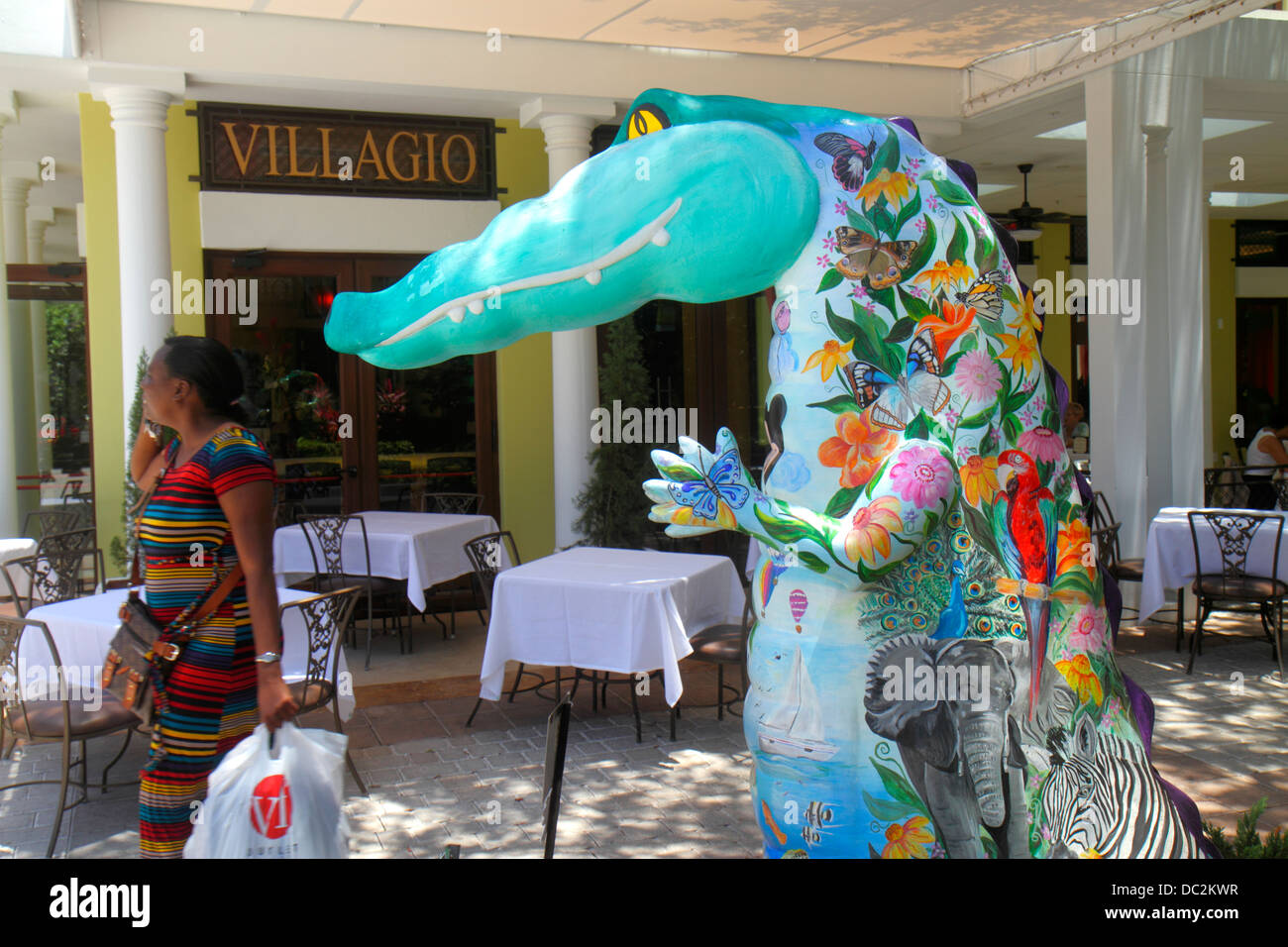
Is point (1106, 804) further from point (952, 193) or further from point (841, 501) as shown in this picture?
point (952, 193)

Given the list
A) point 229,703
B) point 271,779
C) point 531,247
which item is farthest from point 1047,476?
point 229,703

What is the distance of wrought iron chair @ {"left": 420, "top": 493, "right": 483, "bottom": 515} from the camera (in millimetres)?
8914

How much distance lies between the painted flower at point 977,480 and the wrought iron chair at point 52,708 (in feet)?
11.5

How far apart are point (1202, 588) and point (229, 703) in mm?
6281

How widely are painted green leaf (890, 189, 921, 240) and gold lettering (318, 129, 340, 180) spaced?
7566 mm

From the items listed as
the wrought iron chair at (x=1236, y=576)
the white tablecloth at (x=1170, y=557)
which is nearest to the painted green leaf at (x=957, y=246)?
the wrought iron chair at (x=1236, y=576)

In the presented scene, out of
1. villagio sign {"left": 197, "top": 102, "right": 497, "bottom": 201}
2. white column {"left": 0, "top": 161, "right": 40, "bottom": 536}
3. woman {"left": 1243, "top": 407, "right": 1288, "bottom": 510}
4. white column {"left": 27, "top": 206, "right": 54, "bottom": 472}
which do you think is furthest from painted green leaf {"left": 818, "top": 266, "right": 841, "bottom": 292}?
white column {"left": 27, "top": 206, "right": 54, "bottom": 472}

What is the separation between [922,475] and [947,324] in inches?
12.6

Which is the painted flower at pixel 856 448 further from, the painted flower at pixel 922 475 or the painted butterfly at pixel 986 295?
the painted butterfly at pixel 986 295

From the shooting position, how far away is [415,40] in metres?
7.49

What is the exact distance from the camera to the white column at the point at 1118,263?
795cm

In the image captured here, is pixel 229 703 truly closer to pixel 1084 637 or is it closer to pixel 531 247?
pixel 531 247

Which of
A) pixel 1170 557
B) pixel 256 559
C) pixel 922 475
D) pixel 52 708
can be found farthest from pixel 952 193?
pixel 1170 557

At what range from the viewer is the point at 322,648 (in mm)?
4891
